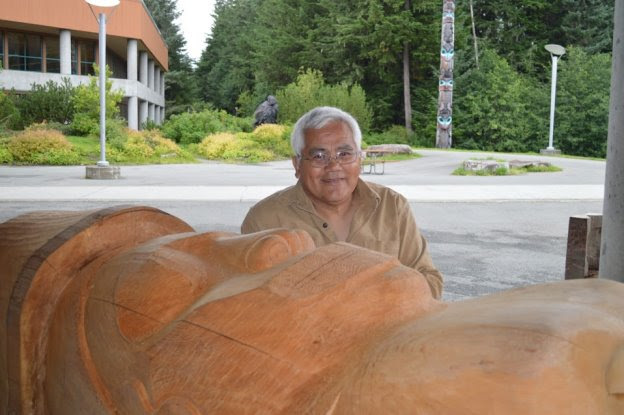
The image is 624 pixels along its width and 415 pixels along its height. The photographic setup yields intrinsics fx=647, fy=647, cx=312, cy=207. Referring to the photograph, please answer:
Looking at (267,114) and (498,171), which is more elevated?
(267,114)

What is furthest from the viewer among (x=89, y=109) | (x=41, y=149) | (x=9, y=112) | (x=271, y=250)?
(x=9, y=112)

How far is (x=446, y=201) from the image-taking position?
9023 mm

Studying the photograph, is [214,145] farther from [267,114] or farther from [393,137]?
[393,137]

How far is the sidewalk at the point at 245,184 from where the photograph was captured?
9.10 metres

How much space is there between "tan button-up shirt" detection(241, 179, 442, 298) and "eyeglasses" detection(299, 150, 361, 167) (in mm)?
129

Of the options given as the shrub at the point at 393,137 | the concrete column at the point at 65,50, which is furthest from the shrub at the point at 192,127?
the shrub at the point at 393,137

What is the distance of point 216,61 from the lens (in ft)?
143

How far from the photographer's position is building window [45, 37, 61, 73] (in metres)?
24.0

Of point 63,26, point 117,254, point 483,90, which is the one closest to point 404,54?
point 483,90

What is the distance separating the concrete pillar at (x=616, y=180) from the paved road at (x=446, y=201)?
5.49 ft

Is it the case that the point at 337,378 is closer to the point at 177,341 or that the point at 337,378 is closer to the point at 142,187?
the point at 177,341

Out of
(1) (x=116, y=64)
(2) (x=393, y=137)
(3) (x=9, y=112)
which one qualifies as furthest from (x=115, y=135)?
(1) (x=116, y=64)

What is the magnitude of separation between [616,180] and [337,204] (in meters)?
1.29

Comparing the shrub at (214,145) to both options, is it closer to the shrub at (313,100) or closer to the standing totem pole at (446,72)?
the shrub at (313,100)
